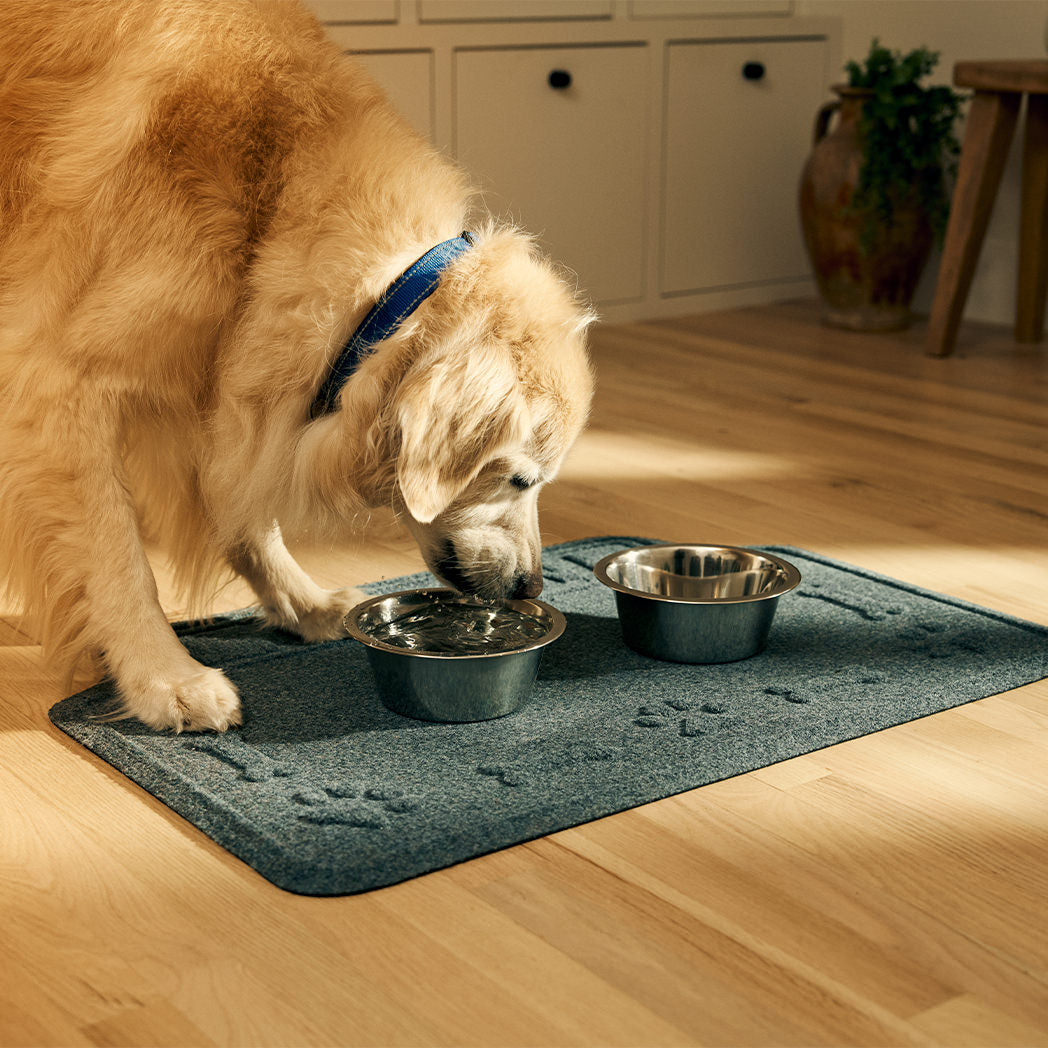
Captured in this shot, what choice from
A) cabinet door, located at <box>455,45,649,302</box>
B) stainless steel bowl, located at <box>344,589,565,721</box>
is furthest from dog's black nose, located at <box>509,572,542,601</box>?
cabinet door, located at <box>455,45,649,302</box>

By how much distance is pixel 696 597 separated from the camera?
2.17 m

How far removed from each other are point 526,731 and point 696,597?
0.51m

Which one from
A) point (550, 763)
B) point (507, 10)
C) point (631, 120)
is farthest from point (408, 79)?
point (550, 763)

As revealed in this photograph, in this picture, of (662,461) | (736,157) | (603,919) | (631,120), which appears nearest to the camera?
(603,919)

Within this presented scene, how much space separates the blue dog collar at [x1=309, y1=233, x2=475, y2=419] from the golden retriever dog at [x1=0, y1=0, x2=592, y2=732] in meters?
0.01

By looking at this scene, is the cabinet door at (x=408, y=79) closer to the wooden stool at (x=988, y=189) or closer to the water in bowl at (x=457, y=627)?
the wooden stool at (x=988, y=189)

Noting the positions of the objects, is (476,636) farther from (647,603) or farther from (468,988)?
(468,988)

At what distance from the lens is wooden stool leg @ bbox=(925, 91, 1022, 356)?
4.13 meters

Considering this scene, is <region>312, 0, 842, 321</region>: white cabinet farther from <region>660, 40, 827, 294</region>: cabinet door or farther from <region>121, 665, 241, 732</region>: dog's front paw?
<region>121, 665, 241, 732</region>: dog's front paw

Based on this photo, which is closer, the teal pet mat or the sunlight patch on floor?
the teal pet mat

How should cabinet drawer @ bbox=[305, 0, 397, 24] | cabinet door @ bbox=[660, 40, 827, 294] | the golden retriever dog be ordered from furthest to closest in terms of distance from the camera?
cabinet door @ bbox=[660, 40, 827, 294] → cabinet drawer @ bbox=[305, 0, 397, 24] → the golden retriever dog

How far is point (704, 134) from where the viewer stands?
500cm

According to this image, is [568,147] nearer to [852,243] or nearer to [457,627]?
[852,243]

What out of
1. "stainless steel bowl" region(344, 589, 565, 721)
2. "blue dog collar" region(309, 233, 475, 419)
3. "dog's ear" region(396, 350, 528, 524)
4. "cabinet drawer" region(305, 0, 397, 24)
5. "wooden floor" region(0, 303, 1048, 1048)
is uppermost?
"cabinet drawer" region(305, 0, 397, 24)
